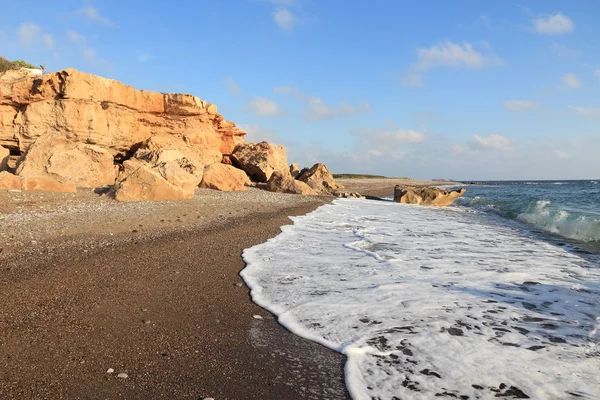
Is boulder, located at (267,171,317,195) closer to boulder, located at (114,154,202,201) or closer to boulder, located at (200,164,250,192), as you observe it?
boulder, located at (200,164,250,192)

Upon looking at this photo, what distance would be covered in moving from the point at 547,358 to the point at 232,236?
612cm

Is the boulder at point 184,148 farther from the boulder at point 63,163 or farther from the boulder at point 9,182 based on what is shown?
the boulder at point 9,182

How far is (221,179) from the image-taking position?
A: 1870 centimetres

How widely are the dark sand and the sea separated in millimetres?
352

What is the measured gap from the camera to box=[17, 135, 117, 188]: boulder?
44.8 feet

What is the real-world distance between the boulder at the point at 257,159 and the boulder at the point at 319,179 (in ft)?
7.28

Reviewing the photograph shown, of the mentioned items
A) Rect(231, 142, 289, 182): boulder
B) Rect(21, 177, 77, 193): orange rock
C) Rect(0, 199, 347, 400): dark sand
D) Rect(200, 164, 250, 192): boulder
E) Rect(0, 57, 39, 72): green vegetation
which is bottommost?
Rect(0, 199, 347, 400): dark sand

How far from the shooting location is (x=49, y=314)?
3.67 meters

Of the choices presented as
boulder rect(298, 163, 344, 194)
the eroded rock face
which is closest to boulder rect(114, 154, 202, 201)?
the eroded rock face

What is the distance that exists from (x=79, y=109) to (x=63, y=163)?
3887mm

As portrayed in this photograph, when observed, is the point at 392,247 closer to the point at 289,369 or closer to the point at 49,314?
the point at 289,369

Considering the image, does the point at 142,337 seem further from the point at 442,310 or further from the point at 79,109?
the point at 79,109

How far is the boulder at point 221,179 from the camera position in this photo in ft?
60.7

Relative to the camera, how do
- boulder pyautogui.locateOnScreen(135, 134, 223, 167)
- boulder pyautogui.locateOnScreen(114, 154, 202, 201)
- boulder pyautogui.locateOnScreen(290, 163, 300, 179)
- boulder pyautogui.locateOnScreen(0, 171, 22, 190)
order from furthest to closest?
boulder pyautogui.locateOnScreen(290, 163, 300, 179), boulder pyautogui.locateOnScreen(135, 134, 223, 167), boulder pyautogui.locateOnScreen(114, 154, 202, 201), boulder pyautogui.locateOnScreen(0, 171, 22, 190)
